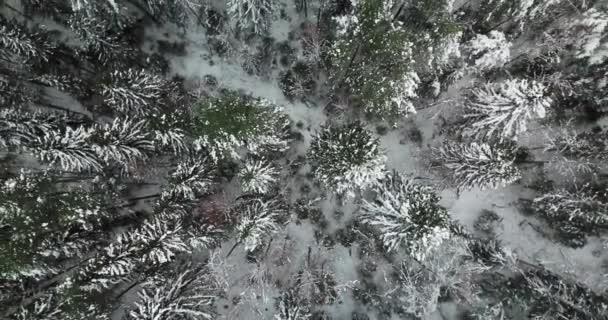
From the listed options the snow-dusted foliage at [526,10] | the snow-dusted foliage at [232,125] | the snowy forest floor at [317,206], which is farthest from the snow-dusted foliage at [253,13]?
the snow-dusted foliage at [526,10]

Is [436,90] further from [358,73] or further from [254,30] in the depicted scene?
[254,30]

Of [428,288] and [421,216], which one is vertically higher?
[421,216]

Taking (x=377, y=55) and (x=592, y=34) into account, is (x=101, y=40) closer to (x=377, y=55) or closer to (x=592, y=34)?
(x=377, y=55)

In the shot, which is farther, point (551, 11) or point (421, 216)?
point (551, 11)

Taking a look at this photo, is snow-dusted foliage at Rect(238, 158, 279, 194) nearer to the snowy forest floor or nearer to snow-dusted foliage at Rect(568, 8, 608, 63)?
the snowy forest floor

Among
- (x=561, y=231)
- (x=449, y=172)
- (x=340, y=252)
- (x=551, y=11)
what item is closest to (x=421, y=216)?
(x=449, y=172)

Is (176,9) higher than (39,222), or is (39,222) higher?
(176,9)

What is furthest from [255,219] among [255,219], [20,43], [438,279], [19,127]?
[20,43]
